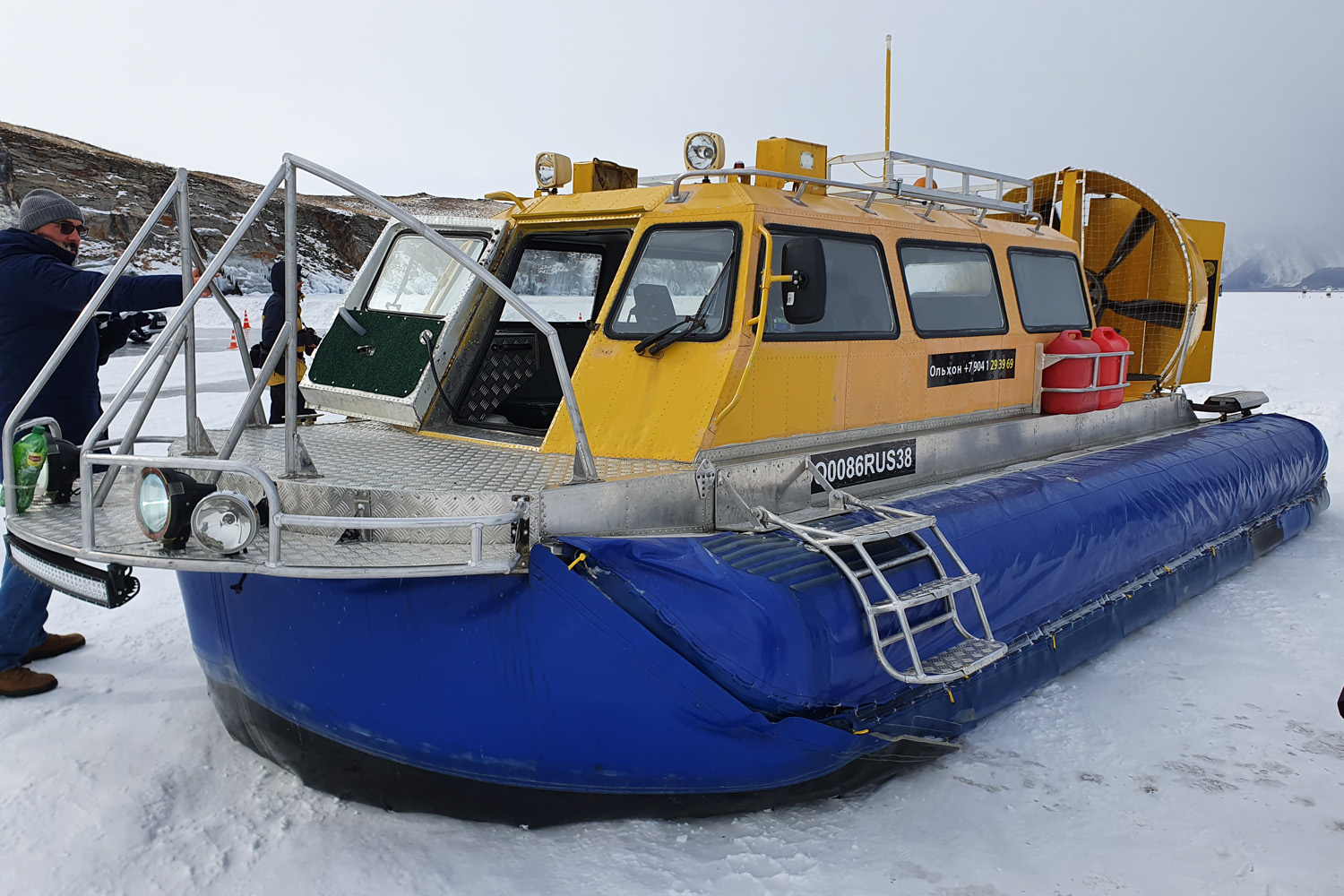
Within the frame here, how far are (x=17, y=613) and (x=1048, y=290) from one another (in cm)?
508

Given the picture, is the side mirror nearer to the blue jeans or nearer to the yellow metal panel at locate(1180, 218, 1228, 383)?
the blue jeans

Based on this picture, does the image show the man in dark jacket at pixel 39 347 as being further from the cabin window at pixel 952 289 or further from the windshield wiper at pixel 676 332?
the cabin window at pixel 952 289

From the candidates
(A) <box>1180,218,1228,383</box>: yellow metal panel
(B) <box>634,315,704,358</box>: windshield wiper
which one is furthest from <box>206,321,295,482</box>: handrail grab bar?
(A) <box>1180,218,1228,383</box>: yellow metal panel

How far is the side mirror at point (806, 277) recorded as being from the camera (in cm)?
350

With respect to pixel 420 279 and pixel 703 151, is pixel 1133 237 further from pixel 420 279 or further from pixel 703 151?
pixel 420 279

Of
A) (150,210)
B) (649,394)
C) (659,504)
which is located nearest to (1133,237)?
(649,394)

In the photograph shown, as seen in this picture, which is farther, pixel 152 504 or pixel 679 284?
pixel 679 284

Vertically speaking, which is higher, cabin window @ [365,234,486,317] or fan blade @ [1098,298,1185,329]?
cabin window @ [365,234,486,317]

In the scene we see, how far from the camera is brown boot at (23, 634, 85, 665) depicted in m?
4.10

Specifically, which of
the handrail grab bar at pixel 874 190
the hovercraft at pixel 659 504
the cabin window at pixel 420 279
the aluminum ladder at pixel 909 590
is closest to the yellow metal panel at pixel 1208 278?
the hovercraft at pixel 659 504

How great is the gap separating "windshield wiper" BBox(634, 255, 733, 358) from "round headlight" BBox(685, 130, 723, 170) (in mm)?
509

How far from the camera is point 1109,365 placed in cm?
547

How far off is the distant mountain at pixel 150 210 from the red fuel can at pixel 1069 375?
865 inches

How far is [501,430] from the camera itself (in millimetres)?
4203
